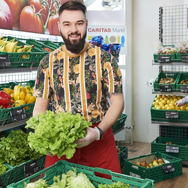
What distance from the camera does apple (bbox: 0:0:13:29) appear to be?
11.2ft

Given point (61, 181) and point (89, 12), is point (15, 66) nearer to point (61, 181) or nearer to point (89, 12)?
point (61, 181)

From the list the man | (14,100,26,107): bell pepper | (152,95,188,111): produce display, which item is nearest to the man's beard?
the man

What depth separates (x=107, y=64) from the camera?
2.06 m

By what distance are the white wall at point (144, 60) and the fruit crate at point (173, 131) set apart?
2.72ft

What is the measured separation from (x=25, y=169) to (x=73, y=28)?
1458mm

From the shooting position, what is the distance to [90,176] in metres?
1.72

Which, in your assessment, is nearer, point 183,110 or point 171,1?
point 183,110

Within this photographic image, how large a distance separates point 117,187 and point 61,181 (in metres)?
0.35

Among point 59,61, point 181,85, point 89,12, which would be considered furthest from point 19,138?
point 89,12

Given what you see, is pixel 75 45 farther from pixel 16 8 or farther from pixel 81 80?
pixel 16 8

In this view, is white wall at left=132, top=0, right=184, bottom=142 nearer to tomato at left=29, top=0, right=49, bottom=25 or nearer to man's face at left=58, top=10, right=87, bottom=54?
tomato at left=29, top=0, right=49, bottom=25

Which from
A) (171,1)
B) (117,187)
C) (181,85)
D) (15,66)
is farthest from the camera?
(171,1)

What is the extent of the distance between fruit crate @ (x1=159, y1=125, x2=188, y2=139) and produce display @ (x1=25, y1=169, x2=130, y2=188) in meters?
3.59

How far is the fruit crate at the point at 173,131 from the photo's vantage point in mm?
4941
